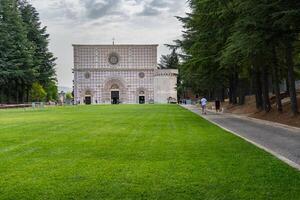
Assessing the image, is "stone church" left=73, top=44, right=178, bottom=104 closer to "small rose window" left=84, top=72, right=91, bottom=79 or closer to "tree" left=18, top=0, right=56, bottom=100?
"small rose window" left=84, top=72, right=91, bottom=79

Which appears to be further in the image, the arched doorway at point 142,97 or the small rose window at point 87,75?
the arched doorway at point 142,97

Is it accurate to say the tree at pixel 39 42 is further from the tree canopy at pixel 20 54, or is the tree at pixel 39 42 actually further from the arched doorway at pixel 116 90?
the arched doorway at pixel 116 90

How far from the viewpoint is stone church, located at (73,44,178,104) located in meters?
119

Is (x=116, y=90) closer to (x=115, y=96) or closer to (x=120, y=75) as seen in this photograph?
(x=115, y=96)

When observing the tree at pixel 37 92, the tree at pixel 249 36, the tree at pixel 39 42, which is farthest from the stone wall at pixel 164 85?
the tree at pixel 249 36

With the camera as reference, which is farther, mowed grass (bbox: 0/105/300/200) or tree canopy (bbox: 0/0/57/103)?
tree canopy (bbox: 0/0/57/103)

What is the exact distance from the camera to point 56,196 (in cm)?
716

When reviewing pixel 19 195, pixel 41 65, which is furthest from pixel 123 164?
pixel 41 65

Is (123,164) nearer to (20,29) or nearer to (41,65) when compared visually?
(20,29)

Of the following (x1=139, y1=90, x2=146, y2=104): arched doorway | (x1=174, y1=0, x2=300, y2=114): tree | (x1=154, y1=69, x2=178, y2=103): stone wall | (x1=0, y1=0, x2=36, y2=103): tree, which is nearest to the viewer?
(x1=174, y1=0, x2=300, y2=114): tree

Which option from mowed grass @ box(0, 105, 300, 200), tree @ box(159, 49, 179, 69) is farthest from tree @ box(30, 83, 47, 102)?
mowed grass @ box(0, 105, 300, 200)

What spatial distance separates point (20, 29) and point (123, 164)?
6473 cm

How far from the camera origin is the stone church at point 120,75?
119 meters

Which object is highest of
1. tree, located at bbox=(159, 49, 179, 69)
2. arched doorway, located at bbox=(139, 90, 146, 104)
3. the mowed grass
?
tree, located at bbox=(159, 49, 179, 69)
